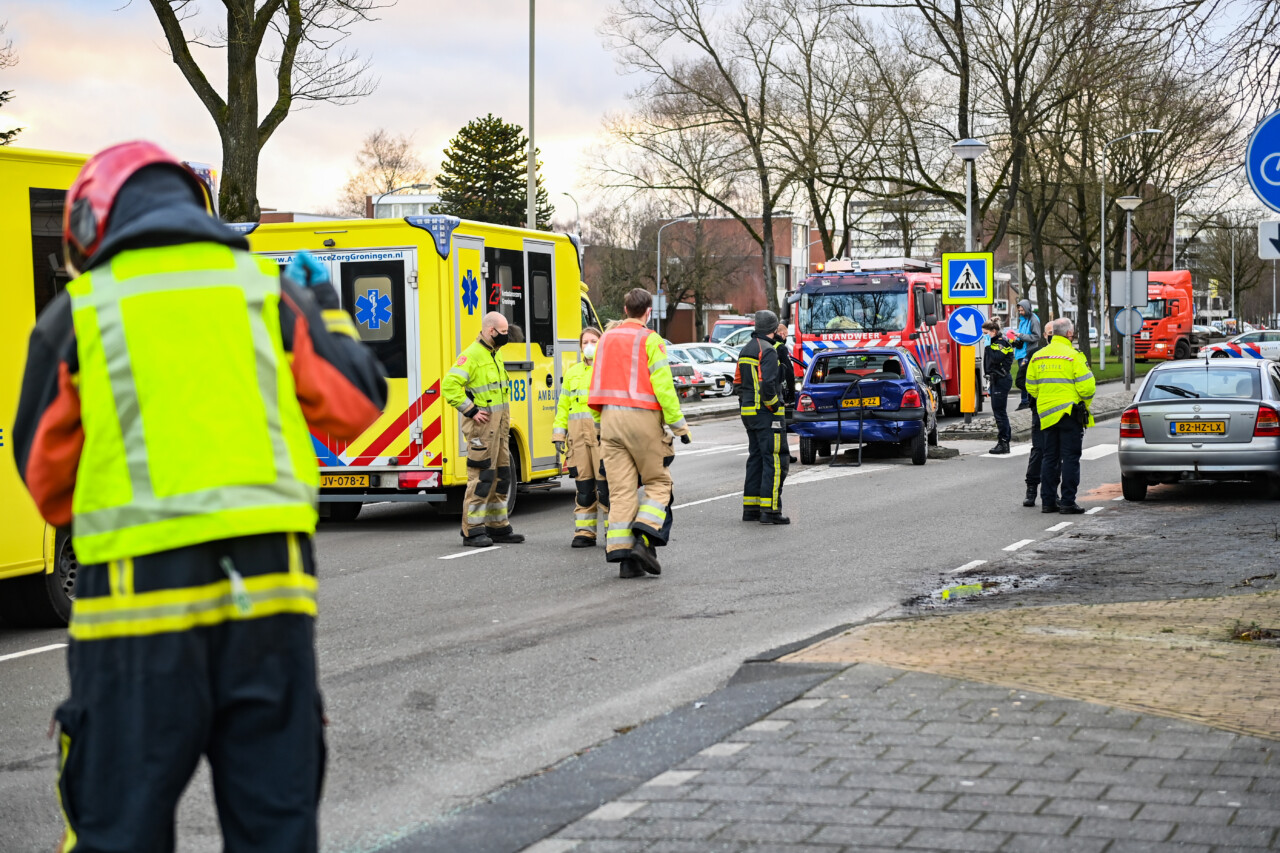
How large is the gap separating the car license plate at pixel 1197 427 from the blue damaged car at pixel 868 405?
5.63m

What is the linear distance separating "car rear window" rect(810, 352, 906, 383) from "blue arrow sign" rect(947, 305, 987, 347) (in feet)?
11.6

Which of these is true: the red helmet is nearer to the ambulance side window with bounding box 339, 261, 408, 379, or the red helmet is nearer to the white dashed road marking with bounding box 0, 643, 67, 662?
the white dashed road marking with bounding box 0, 643, 67, 662

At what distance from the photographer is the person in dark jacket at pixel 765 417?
46.8 feet

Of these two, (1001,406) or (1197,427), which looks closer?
(1197,427)

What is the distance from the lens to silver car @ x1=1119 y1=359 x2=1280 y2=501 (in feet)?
51.2

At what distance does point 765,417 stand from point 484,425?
288 cm

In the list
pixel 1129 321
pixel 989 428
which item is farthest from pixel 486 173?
pixel 989 428

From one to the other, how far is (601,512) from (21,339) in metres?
5.37

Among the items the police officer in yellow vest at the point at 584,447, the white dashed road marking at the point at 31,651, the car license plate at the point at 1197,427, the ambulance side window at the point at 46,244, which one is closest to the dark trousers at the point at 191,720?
the white dashed road marking at the point at 31,651

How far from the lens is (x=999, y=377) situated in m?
24.1

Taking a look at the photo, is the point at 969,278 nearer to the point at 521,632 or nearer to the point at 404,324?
the point at 404,324

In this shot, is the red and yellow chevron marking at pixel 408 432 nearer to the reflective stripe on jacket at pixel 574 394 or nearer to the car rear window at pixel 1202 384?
the reflective stripe on jacket at pixel 574 394

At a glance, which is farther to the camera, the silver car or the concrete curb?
the concrete curb

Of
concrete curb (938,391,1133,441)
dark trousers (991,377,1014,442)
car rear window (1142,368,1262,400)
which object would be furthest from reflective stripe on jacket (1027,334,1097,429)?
concrete curb (938,391,1133,441)
